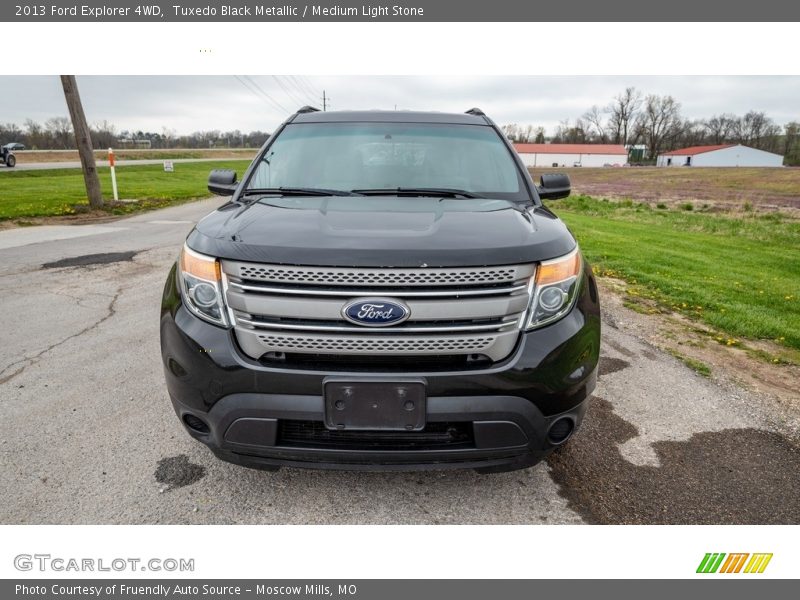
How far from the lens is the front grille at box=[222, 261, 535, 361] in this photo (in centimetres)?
209

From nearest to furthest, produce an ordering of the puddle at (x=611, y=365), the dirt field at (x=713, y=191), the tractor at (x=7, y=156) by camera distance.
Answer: the puddle at (x=611, y=365) < the dirt field at (x=713, y=191) < the tractor at (x=7, y=156)

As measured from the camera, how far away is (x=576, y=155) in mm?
101688

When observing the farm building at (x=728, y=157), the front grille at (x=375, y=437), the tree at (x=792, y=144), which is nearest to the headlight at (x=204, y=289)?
the front grille at (x=375, y=437)

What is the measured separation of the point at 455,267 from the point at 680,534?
157 cm

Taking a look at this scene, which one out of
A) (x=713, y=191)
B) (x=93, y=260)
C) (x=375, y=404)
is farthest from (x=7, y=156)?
(x=713, y=191)

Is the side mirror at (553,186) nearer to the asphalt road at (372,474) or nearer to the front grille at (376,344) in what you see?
the asphalt road at (372,474)

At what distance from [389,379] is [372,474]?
0.95 meters

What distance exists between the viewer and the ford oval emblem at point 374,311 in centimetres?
208

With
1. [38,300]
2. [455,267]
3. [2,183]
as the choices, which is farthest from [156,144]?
[455,267]

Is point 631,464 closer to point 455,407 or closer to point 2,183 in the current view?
point 455,407

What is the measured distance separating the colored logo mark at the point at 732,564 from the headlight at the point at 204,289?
2.26m

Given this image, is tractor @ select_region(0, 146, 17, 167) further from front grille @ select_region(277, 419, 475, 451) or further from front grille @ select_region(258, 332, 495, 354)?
front grille @ select_region(277, 419, 475, 451)

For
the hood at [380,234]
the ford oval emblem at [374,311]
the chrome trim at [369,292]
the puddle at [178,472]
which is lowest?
the puddle at [178,472]

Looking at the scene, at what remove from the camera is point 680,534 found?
2369 millimetres
